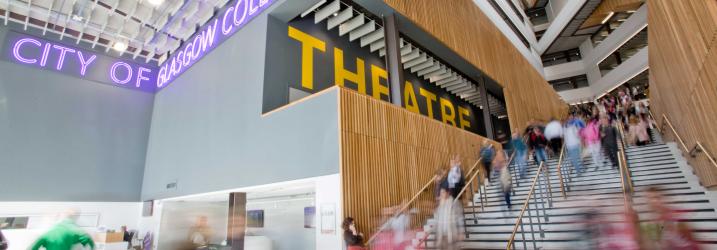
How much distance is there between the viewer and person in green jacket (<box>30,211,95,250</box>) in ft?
11.8

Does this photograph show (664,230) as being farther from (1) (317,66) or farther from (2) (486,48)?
(2) (486,48)

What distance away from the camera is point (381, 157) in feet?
24.0

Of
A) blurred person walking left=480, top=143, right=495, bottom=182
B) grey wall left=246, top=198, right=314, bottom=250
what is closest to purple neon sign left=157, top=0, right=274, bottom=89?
grey wall left=246, top=198, right=314, bottom=250

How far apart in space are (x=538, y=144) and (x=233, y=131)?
752 centimetres

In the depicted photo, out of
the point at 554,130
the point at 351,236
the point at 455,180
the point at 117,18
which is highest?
the point at 117,18

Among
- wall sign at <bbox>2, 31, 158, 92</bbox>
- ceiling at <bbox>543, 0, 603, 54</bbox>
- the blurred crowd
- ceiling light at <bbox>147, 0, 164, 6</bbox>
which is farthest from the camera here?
ceiling at <bbox>543, 0, 603, 54</bbox>

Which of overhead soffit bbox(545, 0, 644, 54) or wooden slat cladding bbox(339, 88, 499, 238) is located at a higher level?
overhead soffit bbox(545, 0, 644, 54)

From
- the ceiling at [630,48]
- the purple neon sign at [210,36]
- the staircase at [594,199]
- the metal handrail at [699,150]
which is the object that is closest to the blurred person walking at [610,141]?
the staircase at [594,199]

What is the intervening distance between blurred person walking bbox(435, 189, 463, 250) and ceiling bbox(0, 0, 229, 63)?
9.96 metres

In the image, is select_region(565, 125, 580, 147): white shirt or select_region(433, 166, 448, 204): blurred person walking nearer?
select_region(565, 125, 580, 147): white shirt

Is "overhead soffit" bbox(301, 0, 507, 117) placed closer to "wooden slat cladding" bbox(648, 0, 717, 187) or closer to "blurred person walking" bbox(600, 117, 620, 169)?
"blurred person walking" bbox(600, 117, 620, 169)

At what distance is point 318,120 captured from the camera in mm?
7070

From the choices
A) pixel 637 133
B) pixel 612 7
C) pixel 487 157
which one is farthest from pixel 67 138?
pixel 612 7

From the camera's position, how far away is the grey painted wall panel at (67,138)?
37.0ft
